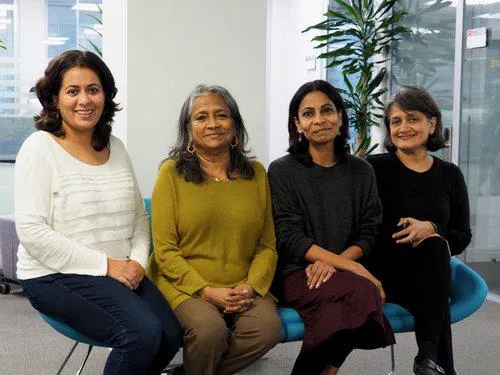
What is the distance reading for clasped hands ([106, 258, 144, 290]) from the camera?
2482 mm

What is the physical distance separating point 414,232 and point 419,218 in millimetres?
146

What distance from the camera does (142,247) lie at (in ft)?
8.75

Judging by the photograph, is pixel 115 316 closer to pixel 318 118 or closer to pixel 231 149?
pixel 231 149

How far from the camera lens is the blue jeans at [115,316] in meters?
2.33

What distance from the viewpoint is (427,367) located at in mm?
2576

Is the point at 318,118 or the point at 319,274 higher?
the point at 318,118

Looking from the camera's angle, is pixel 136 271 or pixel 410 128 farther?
pixel 410 128

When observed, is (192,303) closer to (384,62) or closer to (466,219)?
(466,219)

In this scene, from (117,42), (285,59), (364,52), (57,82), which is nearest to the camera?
(57,82)

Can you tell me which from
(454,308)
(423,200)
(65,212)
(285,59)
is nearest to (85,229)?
(65,212)

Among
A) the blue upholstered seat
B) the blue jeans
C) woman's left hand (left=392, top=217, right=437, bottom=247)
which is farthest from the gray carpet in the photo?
the blue jeans

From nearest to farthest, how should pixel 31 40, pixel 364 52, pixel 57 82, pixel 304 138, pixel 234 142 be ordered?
pixel 57 82 < pixel 234 142 < pixel 304 138 < pixel 364 52 < pixel 31 40

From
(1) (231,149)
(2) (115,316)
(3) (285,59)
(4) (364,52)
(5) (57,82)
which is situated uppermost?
(3) (285,59)

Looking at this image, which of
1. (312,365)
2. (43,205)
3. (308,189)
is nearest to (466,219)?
(308,189)
